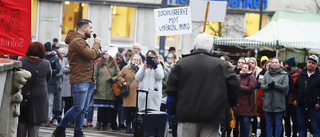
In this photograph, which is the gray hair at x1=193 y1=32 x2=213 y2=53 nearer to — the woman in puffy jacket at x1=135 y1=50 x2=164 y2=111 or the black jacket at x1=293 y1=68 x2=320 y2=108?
the woman in puffy jacket at x1=135 y1=50 x2=164 y2=111

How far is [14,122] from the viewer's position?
7094mm

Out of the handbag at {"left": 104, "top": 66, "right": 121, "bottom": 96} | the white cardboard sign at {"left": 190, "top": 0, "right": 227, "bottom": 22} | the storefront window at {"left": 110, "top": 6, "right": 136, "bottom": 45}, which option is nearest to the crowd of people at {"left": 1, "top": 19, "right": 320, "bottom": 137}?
the handbag at {"left": 104, "top": 66, "right": 121, "bottom": 96}

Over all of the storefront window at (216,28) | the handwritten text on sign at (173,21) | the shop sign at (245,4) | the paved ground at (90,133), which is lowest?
the paved ground at (90,133)

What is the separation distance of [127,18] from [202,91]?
2359cm

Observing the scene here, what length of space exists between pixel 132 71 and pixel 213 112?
22.0ft

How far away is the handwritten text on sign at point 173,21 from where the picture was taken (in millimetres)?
12305

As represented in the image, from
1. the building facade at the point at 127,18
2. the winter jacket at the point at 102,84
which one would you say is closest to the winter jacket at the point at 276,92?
the winter jacket at the point at 102,84

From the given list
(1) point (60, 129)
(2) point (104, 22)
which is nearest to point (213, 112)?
(1) point (60, 129)

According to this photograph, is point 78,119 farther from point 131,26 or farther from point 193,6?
point 131,26

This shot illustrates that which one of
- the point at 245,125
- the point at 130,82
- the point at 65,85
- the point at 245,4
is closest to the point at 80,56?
the point at 130,82

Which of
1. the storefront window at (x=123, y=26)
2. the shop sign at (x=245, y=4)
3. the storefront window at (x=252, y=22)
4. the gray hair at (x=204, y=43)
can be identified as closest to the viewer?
the gray hair at (x=204, y=43)

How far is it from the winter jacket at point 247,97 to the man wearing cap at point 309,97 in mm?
995

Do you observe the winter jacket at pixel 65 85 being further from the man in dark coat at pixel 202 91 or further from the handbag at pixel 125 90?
the man in dark coat at pixel 202 91

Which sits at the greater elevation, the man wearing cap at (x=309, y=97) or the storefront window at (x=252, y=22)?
the storefront window at (x=252, y=22)
